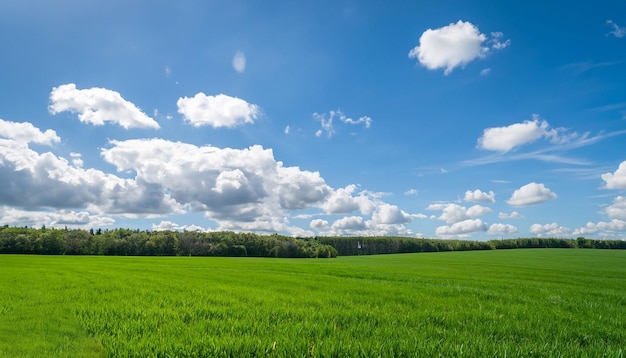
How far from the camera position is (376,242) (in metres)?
159

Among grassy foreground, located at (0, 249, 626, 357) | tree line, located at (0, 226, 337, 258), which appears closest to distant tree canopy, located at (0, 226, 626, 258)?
tree line, located at (0, 226, 337, 258)

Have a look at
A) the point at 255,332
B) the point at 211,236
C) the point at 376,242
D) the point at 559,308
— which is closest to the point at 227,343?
the point at 255,332

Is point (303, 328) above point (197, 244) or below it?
above

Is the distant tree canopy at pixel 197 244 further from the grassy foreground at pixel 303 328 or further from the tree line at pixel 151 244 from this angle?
the grassy foreground at pixel 303 328

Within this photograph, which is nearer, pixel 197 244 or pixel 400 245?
pixel 197 244

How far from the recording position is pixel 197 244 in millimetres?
133375

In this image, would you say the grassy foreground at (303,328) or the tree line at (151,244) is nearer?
the grassy foreground at (303,328)

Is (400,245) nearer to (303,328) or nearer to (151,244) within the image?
(151,244)

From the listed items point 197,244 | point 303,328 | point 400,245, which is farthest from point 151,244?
point 303,328

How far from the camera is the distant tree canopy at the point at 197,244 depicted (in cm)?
11706

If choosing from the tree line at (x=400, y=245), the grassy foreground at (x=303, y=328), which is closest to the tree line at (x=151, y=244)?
the tree line at (x=400, y=245)

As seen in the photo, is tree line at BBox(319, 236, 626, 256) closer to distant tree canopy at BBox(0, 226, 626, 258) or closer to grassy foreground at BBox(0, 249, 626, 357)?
distant tree canopy at BBox(0, 226, 626, 258)

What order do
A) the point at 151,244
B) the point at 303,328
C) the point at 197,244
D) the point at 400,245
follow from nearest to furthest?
the point at 303,328 → the point at 151,244 → the point at 197,244 → the point at 400,245

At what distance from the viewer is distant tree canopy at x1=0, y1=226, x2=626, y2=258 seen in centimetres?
11706
